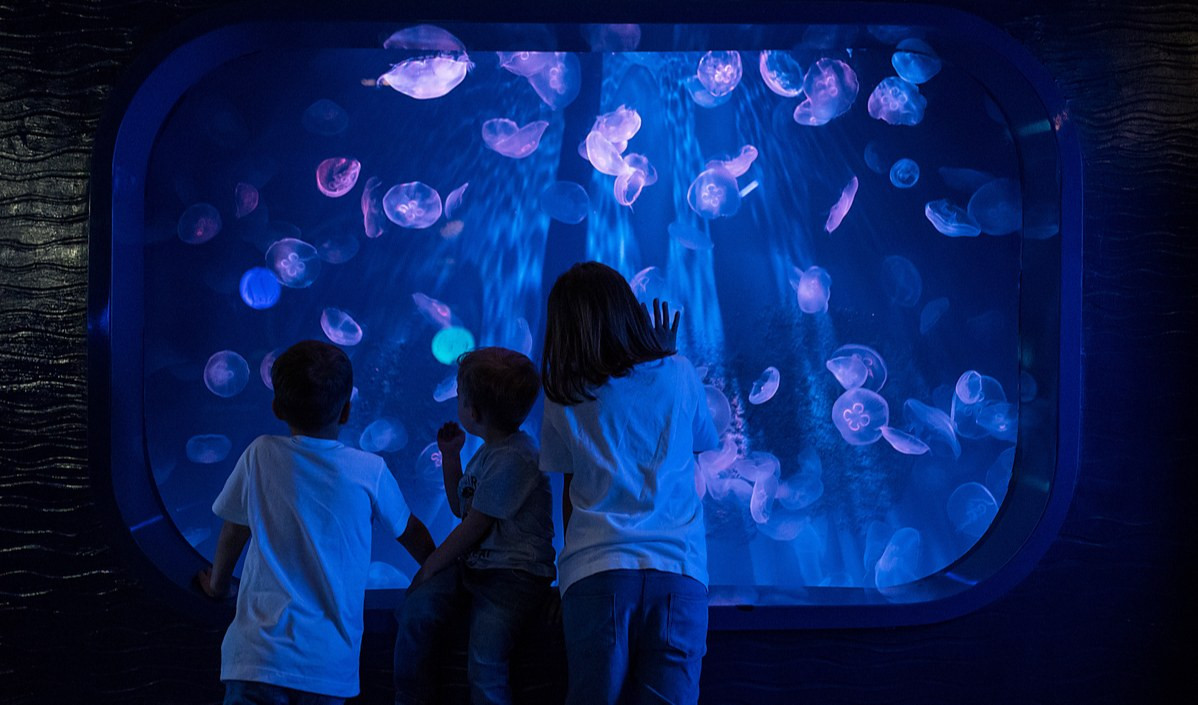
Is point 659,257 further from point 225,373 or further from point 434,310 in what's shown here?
point 225,373

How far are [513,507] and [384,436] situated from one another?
6.16 ft

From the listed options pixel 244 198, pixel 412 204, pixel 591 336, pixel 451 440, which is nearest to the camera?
pixel 591 336

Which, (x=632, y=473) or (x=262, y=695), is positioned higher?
(x=632, y=473)

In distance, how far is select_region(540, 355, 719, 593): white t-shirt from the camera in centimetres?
171

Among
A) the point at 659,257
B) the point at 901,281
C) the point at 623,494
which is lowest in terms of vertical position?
the point at 623,494

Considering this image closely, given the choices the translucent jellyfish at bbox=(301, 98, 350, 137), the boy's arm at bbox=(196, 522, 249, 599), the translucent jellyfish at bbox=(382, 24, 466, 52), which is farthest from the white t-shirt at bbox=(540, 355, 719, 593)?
the translucent jellyfish at bbox=(301, 98, 350, 137)

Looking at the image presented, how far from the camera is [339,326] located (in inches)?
143

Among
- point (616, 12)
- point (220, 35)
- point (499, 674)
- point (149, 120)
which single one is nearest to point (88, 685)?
point (499, 674)

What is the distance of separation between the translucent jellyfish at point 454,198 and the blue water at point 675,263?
1 cm

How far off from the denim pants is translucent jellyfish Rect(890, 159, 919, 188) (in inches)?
91.2

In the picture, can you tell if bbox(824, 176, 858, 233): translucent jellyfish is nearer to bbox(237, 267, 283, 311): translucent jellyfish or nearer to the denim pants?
bbox(237, 267, 283, 311): translucent jellyfish

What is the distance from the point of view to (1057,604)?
233 centimetres

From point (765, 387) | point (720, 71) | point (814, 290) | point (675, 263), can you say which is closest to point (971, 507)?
point (765, 387)

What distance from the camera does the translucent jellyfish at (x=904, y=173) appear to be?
3.56 m
